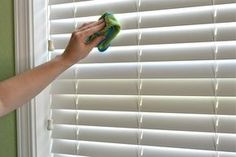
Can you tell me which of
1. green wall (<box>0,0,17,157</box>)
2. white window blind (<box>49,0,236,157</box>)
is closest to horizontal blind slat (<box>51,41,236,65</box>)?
white window blind (<box>49,0,236,157</box>)

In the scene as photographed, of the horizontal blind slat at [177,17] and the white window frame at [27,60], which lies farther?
the white window frame at [27,60]

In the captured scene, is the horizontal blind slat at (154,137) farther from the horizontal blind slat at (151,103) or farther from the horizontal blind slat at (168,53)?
the horizontal blind slat at (168,53)

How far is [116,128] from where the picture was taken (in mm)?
1052

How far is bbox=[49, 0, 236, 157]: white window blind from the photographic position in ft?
3.01

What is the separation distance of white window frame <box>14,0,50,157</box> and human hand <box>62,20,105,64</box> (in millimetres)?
209

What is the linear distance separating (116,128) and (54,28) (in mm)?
Result: 373

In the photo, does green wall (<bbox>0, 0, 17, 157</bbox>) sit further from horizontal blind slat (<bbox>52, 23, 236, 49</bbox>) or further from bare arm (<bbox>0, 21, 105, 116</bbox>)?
horizontal blind slat (<bbox>52, 23, 236, 49</bbox>)

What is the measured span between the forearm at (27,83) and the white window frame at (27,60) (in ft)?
0.52

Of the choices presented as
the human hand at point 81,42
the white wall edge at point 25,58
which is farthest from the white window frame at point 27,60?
the human hand at point 81,42

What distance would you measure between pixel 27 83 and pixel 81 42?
0.59 feet

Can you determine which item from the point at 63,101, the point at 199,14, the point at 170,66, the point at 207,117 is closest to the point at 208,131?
the point at 207,117

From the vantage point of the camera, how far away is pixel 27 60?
1.12 meters

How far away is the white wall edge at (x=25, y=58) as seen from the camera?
44.1 inches

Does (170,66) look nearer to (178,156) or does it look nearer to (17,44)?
(178,156)
